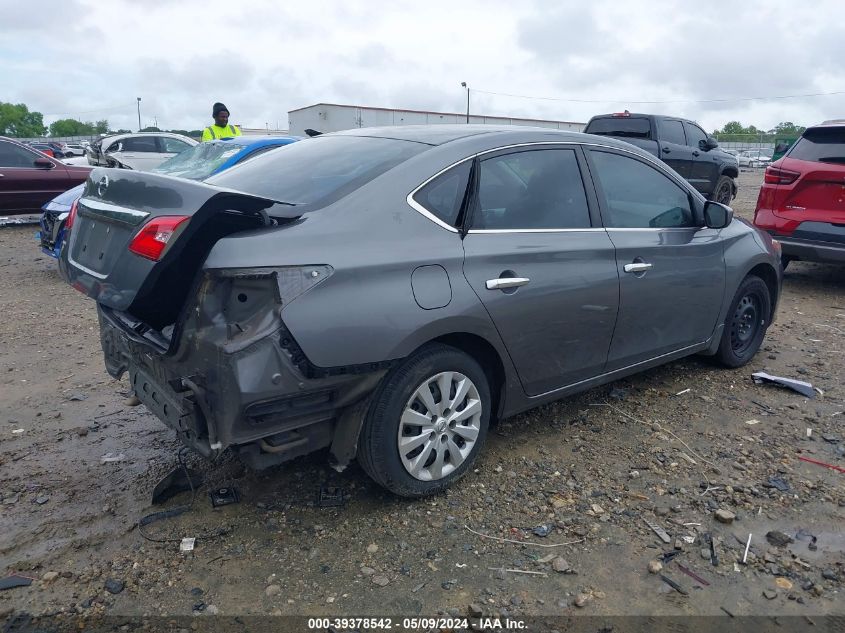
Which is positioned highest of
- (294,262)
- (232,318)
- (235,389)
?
(294,262)

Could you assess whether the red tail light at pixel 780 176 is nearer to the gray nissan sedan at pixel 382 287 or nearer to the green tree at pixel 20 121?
the gray nissan sedan at pixel 382 287

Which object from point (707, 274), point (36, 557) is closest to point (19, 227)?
point (36, 557)

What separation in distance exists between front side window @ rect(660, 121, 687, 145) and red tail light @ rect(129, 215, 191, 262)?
1167cm

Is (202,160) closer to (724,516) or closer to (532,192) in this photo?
(532,192)

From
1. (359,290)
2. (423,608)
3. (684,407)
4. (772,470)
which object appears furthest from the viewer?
Result: (684,407)

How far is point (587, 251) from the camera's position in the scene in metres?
3.56

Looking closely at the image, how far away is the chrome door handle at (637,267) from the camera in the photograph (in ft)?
12.3

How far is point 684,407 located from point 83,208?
11.7 feet

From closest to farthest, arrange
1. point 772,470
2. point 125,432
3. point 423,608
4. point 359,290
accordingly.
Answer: point 423,608 < point 359,290 < point 772,470 < point 125,432

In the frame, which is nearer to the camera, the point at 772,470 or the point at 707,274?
the point at 772,470

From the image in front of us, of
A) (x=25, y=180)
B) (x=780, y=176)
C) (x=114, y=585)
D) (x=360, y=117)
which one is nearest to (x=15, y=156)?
(x=25, y=180)

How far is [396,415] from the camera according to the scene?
2.90 metres

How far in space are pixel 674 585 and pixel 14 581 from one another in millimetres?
2547

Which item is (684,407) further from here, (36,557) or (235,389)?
(36,557)
